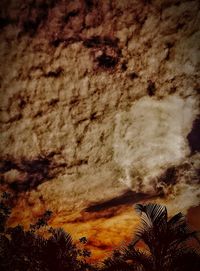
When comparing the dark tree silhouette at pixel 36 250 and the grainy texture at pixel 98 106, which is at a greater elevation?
the grainy texture at pixel 98 106

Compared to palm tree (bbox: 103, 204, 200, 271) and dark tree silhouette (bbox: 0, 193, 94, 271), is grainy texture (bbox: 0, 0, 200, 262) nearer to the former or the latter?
dark tree silhouette (bbox: 0, 193, 94, 271)

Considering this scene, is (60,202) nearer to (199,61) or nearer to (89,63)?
(89,63)

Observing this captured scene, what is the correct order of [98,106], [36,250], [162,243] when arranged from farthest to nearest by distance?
[98,106], [36,250], [162,243]

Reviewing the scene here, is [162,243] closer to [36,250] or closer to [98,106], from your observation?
[36,250]

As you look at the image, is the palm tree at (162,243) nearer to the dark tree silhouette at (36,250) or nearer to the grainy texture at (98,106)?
the dark tree silhouette at (36,250)

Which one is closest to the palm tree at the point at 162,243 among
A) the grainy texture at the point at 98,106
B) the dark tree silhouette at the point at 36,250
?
the dark tree silhouette at the point at 36,250

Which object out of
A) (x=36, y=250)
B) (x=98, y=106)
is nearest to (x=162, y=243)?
(x=36, y=250)

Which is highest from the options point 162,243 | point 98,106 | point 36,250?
point 98,106

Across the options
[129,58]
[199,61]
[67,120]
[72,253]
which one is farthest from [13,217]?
[199,61]
